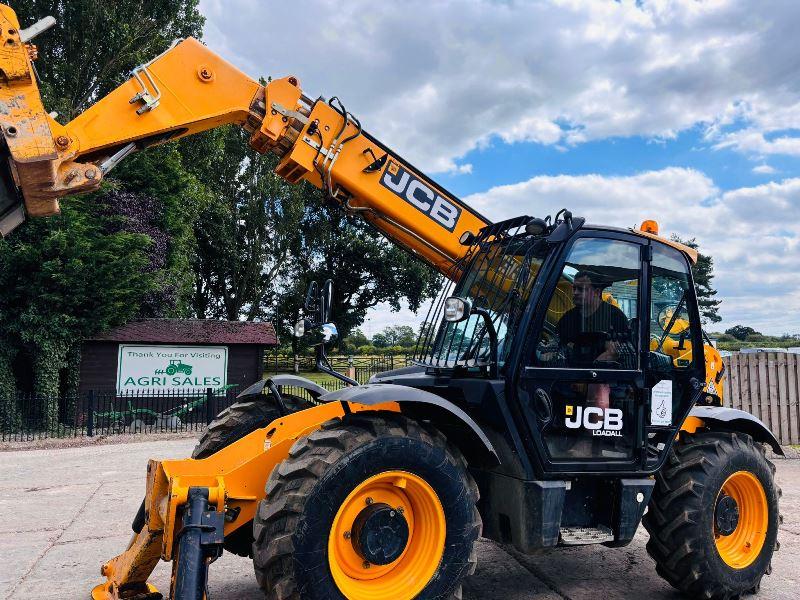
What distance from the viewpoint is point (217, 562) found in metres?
5.23

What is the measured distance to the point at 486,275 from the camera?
4836 mm

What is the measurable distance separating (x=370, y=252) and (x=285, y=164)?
30.8m

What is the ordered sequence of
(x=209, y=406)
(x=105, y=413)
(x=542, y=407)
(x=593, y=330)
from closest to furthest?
(x=542, y=407), (x=593, y=330), (x=105, y=413), (x=209, y=406)

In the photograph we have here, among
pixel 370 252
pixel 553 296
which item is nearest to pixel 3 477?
pixel 553 296

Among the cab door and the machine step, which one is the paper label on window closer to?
the cab door

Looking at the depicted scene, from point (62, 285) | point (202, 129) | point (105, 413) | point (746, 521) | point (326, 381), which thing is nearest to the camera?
point (746, 521)

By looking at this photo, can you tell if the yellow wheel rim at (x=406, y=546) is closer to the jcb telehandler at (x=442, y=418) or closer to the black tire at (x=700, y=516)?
the jcb telehandler at (x=442, y=418)

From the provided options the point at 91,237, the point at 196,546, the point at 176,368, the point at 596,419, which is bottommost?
the point at 196,546

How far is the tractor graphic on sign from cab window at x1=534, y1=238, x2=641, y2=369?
52.5 ft

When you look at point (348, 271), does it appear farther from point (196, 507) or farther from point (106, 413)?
point (196, 507)

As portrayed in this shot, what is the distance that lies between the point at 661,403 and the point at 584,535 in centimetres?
108

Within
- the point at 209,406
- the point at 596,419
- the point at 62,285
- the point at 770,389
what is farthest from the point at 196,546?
the point at 62,285

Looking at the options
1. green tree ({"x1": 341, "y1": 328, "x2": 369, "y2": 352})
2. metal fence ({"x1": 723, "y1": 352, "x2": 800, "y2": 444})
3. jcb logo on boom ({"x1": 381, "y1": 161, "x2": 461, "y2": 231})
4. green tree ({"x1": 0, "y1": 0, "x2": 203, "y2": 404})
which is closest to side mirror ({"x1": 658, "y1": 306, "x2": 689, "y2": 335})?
jcb logo on boom ({"x1": 381, "y1": 161, "x2": 461, "y2": 231})

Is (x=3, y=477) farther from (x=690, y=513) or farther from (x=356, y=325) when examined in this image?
(x=356, y=325)
